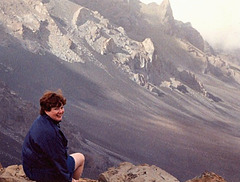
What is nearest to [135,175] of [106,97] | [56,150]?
[56,150]

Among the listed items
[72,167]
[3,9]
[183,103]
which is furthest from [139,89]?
[72,167]

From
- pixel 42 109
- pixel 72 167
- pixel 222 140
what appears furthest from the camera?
pixel 222 140

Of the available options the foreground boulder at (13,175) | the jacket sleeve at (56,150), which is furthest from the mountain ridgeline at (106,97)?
the jacket sleeve at (56,150)

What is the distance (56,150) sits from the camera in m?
3.64

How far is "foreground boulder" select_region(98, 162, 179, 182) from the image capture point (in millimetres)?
6695

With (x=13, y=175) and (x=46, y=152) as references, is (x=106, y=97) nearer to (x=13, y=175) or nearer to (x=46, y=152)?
(x=13, y=175)

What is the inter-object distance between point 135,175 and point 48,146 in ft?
12.2

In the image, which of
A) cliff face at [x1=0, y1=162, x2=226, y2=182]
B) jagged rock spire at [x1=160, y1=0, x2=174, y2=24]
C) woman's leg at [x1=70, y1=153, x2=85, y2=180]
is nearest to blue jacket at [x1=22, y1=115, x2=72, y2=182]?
woman's leg at [x1=70, y1=153, x2=85, y2=180]

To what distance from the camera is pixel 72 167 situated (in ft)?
13.3

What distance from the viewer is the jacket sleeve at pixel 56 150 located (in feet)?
11.8

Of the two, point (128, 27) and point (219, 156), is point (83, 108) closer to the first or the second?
point (219, 156)

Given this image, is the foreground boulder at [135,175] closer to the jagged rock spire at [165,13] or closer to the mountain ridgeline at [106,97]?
the mountain ridgeline at [106,97]

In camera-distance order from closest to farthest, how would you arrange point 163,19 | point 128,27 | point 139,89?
point 139,89, point 128,27, point 163,19

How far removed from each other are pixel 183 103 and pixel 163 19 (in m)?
63.4
